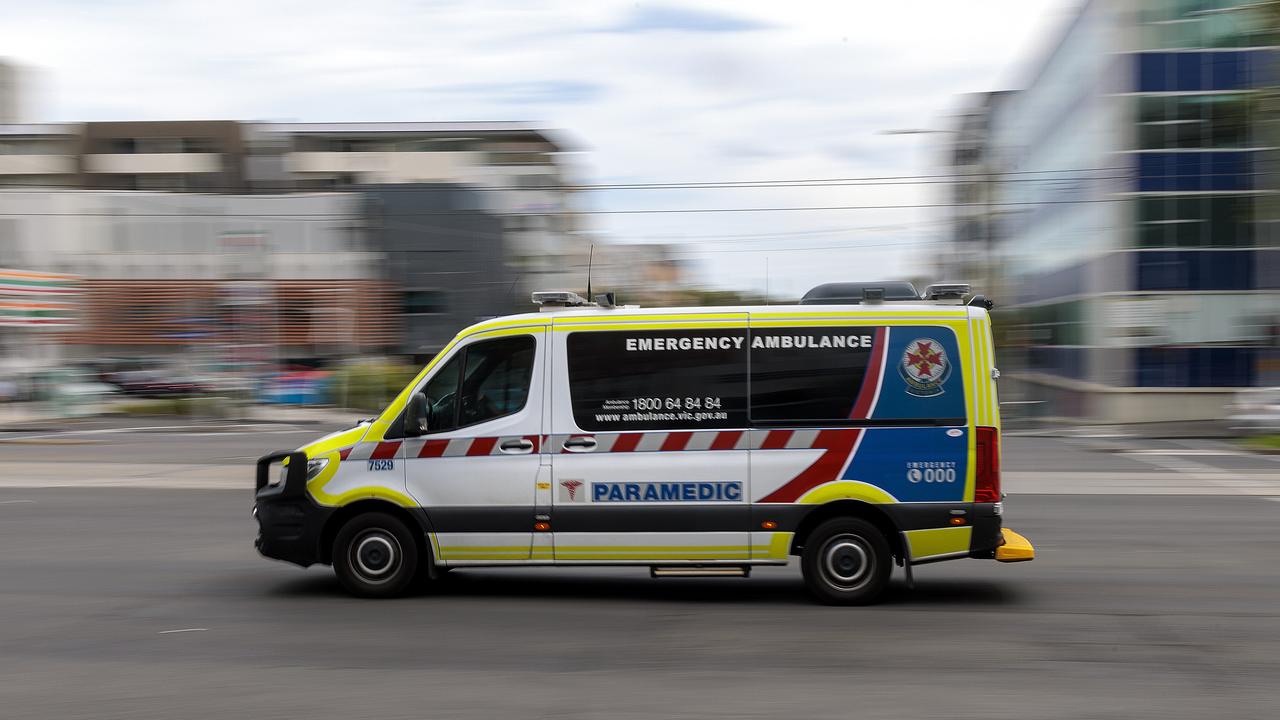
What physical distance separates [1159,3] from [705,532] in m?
30.9

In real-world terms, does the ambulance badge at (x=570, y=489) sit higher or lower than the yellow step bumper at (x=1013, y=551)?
higher

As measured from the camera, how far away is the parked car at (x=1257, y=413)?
26359mm

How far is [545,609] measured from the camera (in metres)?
8.23

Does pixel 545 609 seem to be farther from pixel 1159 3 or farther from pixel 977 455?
pixel 1159 3

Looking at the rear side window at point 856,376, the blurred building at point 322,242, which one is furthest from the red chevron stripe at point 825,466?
the blurred building at point 322,242

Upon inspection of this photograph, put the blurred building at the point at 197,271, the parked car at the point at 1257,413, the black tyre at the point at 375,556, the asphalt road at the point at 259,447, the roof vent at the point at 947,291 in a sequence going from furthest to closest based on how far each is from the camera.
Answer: the blurred building at the point at 197,271 < the parked car at the point at 1257,413 < the asphalt road at the point at 259,447 < the black tyre at the point at 375,556 < the roof vent at the point at 947,291

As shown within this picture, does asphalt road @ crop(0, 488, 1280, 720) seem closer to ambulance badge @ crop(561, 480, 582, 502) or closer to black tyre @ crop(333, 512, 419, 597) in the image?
black tyre @ crop(333, 512, 419, 597)

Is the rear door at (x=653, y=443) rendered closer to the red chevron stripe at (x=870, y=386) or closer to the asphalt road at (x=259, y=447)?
the red chevron stripe at (x=870, y=386)

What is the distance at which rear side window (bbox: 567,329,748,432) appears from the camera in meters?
8.21

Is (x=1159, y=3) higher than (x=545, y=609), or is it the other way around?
(x=1159, y=3)

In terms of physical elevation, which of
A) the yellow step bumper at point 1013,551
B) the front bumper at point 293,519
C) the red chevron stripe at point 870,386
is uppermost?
the red chevron stripe at point 870,386

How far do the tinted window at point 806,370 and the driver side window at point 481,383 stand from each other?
1.59m

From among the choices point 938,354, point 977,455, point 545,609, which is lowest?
point 545,609

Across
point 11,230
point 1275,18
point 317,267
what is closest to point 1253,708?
point 1275,18
